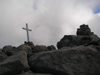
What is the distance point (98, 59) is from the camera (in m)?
7.94

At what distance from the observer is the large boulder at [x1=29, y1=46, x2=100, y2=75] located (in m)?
7.29

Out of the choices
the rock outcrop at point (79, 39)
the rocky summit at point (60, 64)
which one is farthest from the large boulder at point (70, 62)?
the rock outcrop at point (79, 39)

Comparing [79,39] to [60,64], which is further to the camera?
[79,39]

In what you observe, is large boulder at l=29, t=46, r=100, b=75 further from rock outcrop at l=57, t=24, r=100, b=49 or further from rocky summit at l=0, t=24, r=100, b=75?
rock outcrop at l=57, t=24, r=100, b=49

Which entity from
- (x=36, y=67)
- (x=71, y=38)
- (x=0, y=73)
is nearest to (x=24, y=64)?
(x=36, y=67)

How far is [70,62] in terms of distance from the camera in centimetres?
Answer: 750

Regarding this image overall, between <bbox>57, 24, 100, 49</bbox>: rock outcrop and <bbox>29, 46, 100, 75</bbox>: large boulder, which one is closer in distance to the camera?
<bbox>29, 46, 100, 75</bbox>: large boulder

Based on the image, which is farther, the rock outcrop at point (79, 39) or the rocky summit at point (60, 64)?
the rock outcrop at point (79, 39)

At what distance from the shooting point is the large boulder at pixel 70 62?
7293 millimetres

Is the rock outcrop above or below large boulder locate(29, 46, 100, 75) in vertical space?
above

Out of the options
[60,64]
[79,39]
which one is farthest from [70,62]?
[79,39]

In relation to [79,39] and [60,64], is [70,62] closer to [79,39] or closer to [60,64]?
[60,64]

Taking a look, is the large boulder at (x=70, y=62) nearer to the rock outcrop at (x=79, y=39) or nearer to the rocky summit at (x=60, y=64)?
the rocky summit at (x=60, y=64)

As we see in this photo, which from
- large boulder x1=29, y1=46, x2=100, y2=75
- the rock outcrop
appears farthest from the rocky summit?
the rock outcrop
